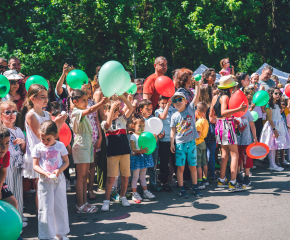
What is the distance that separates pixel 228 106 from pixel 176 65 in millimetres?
14131

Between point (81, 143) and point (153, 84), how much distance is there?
188 centimetres

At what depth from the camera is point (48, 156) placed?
131 inches

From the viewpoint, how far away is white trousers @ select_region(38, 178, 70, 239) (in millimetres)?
3219

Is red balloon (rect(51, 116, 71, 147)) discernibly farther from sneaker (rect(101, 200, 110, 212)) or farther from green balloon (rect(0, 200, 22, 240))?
green balloon (rect(0, 200, 22, 240))

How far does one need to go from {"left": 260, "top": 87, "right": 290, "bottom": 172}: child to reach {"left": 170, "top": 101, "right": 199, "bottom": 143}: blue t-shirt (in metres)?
2.46

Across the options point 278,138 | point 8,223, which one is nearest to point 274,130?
point 278,138

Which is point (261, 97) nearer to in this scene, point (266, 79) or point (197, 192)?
point (266, 79)

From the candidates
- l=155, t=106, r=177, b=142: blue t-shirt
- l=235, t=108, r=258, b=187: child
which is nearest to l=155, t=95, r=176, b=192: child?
l=155, t=106, r=177, b=142: blue t-shirt

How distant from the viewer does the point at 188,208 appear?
4309 mm

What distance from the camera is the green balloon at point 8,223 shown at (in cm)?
226

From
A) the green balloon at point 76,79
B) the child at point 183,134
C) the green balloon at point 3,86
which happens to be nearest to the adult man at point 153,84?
the child at point 183,134

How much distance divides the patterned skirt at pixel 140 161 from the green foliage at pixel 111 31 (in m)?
9.47

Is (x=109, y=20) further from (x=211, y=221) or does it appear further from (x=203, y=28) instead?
(x=211, y=221)

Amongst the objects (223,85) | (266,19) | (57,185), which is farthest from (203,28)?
(57,185)
